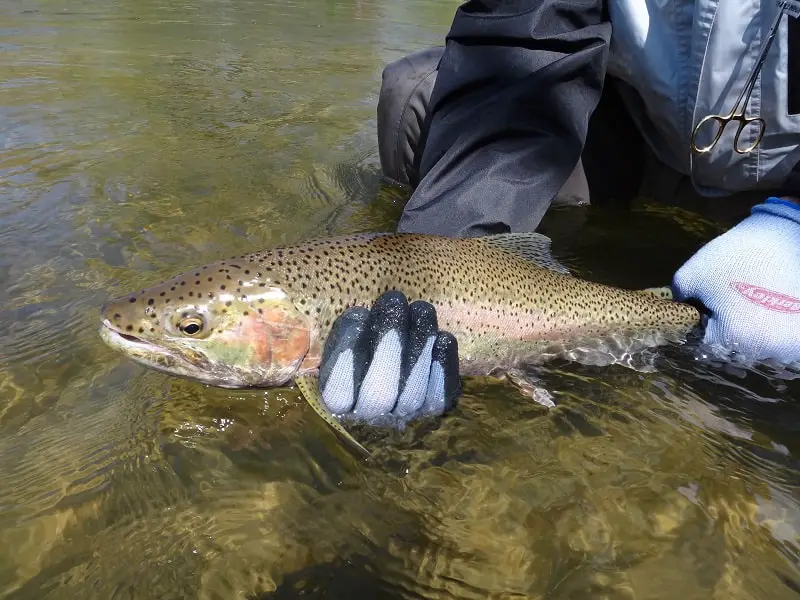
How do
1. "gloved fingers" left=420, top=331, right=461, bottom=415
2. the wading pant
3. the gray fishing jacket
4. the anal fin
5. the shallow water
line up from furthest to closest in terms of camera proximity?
1. the wading pant
2. the gray fishing jacket
3. the anal fin
4. "gloved fingers" left=420, top=331, right=461, bottom=415
5. the shallow water

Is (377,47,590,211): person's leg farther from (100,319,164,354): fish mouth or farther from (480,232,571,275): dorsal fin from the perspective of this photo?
(100,319,164,354): fish mouth

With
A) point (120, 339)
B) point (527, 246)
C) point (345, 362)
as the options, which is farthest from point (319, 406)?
point (527, 246)

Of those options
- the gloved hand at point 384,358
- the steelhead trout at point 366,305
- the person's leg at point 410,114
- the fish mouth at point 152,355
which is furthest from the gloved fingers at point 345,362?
the person's leg at point 410,114

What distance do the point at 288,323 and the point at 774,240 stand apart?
218 cm

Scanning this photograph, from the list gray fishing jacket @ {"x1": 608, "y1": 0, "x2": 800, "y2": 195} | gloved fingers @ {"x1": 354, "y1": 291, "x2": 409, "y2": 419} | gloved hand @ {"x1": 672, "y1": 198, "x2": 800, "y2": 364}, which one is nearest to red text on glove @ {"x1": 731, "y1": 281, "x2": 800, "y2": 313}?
gloved hand @ {"x1": 672, "y1": 198, "x2": 800, "y2": 364}

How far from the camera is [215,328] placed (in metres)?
2.16

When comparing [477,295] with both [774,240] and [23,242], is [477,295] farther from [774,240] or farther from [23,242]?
→ [23,242]

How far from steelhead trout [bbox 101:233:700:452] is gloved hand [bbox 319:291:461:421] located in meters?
0.18

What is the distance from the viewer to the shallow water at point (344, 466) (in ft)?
6.09

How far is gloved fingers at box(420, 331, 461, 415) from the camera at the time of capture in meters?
2.22

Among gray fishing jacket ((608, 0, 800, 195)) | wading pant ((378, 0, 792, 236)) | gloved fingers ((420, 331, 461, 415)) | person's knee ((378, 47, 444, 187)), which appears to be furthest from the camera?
person's knee ((378, 47, 444, 187))

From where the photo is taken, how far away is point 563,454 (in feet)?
7.66

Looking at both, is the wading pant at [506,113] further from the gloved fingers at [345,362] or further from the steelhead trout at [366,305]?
the gloved fingers at [345,362]

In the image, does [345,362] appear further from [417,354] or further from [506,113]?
[506,113]
